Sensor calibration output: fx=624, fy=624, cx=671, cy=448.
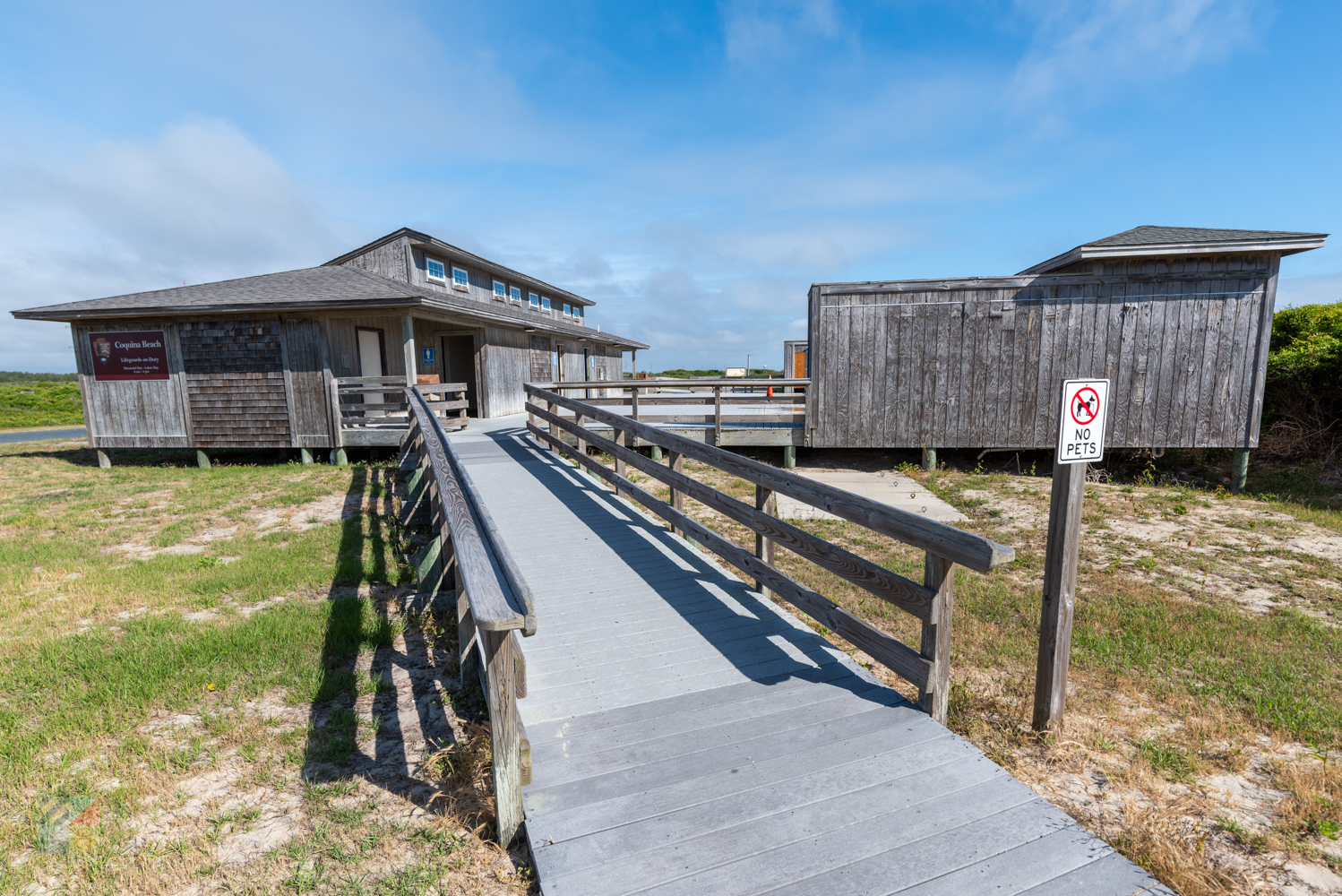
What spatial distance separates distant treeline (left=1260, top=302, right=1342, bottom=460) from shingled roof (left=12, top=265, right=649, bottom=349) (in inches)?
644

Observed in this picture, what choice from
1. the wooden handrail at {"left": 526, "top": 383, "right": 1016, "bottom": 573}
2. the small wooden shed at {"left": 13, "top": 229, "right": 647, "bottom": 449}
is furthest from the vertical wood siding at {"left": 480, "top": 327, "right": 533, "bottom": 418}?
the wooden handrail at {"left": 526, "top": 383, "right": 1016, "bottom": 573}

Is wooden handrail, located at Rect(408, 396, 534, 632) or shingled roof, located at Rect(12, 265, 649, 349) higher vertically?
shingled roof, located at Rect(12, 265, 649, 349)

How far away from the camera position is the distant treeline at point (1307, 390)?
39.2ft

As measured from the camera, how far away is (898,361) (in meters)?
12.1

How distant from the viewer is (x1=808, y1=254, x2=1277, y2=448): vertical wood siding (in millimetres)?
11219

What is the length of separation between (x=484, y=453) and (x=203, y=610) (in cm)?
543

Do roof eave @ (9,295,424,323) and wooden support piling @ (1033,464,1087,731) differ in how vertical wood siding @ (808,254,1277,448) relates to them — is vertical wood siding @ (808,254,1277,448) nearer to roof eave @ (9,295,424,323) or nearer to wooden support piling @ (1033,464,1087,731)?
roof eave @ (9,295,424,323)

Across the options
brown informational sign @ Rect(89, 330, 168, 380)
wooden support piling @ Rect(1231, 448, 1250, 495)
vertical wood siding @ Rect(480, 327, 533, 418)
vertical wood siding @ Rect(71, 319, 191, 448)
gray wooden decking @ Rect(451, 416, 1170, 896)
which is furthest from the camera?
vertical wood siding @ Rect(480, 327, 533, 418)

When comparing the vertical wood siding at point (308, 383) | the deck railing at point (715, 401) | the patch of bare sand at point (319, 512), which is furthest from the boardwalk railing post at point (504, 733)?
the vertical wood siding at point (308, 383)

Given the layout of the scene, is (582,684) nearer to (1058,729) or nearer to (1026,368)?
(1058,729)

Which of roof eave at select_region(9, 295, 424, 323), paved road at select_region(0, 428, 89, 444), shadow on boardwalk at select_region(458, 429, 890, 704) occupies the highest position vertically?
roof eave at select_region(9, 295, 424, 323)

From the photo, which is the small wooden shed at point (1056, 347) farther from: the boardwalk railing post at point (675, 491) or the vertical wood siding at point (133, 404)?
the vertical wood siding at point (133, 404)

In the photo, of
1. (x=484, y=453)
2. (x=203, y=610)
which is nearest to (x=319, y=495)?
(x=484, y=453)

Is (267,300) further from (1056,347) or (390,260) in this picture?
(1056,347)
